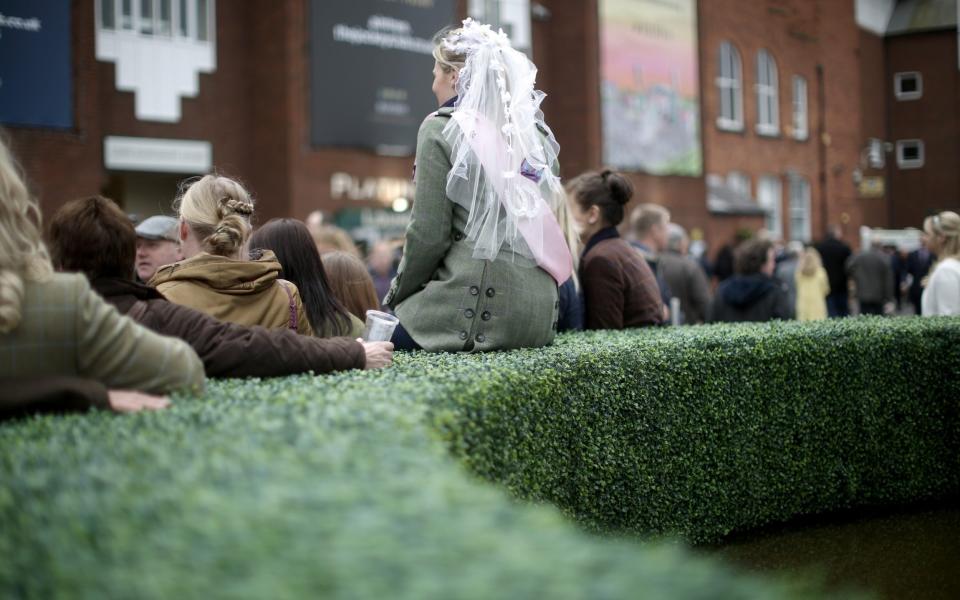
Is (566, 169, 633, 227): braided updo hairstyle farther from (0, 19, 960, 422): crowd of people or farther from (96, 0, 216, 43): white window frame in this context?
(96, 0, 216, 43): white window frame

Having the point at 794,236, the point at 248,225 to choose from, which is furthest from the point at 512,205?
the point at 794,236

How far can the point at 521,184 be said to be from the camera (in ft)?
16.7

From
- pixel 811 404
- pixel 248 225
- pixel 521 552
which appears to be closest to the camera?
pixel 521 552

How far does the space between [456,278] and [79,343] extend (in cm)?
214

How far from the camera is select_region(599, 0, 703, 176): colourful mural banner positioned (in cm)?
2873

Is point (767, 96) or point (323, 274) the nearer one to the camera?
point (323, 274)

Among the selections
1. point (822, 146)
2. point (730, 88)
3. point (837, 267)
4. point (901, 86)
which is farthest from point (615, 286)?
point (901, 86)

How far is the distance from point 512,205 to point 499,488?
1.67m

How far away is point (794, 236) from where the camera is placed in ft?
127

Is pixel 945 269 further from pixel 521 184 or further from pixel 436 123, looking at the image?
pixel 436 123

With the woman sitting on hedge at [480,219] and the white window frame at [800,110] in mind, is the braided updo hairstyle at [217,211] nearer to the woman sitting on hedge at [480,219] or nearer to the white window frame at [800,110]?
the woman sitting on hedge at [480,219]

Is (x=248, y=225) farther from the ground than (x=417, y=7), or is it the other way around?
(x=417, y=7)

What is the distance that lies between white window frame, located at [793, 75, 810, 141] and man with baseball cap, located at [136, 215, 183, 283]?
112 ft

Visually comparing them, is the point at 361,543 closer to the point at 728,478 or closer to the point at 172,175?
the point at 728,478
